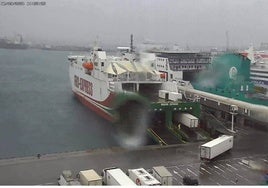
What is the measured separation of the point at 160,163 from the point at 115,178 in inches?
49.5

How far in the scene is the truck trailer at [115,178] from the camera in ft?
11.8

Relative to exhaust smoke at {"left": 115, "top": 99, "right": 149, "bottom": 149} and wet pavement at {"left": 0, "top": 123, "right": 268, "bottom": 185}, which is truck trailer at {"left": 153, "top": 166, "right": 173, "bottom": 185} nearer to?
wet pavement at {"left": 0, "top": 123, "right": 268, "bottom": 185}

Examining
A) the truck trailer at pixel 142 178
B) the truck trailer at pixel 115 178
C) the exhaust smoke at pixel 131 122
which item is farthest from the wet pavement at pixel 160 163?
the exhaust smoke at pixel 131 122

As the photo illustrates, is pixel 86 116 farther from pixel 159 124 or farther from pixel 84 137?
pixel 159 124

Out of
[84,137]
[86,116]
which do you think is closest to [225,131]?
[84,137]

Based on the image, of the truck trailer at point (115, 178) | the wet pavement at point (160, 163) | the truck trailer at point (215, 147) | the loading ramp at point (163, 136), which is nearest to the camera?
the truck trailer at point (115, 178)

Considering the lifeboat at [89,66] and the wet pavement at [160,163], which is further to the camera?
the lifeboat at [89,66]

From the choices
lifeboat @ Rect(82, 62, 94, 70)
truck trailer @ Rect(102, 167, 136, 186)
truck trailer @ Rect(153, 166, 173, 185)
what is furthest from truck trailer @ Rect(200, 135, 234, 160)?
lifeboat @ Rect(82, 62, 94, 70)

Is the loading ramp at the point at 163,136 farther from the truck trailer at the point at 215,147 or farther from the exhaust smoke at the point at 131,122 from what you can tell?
the truck trailer at the point at 215,147

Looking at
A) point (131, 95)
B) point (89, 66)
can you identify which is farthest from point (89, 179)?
point (89, 66)

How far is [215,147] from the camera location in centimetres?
500

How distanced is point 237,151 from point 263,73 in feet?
20.4

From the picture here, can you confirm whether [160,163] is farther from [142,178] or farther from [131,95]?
[131,95]

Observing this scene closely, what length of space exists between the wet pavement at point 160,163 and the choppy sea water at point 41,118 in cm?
143
